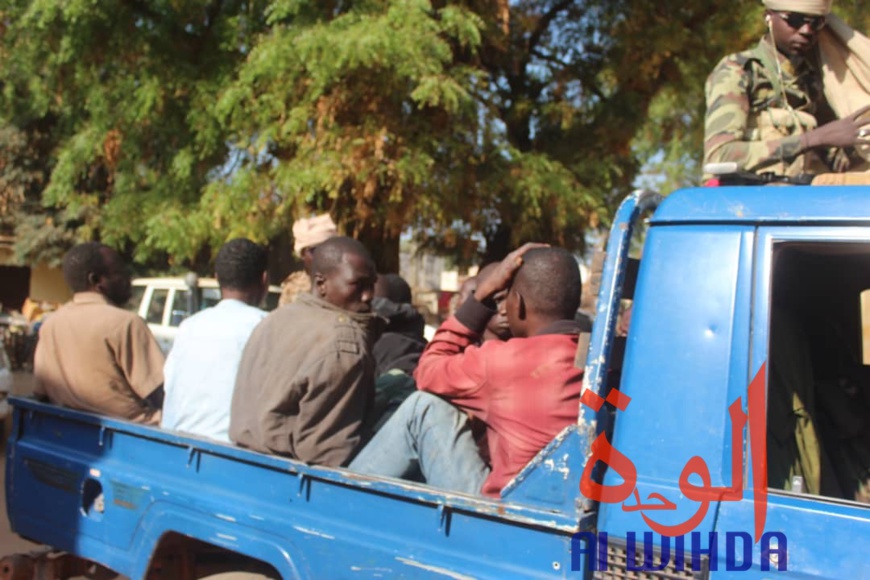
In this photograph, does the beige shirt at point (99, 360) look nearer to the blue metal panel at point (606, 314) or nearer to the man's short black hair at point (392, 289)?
the man's short black hair at point (392, 289)

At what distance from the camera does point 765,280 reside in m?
1.88

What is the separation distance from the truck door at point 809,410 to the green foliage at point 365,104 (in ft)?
17.7

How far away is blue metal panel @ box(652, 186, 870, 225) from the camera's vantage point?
1.81 meters

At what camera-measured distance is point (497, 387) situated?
2326 millimetres

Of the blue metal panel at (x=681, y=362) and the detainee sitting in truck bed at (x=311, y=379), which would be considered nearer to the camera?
the blue metal panel at (x=681, y=362)

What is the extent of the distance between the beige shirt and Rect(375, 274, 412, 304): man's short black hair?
4.28ft

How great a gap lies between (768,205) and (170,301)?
923 centimetres

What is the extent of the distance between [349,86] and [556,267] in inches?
230

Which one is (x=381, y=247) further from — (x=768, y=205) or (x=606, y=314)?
(x=768, y=205)

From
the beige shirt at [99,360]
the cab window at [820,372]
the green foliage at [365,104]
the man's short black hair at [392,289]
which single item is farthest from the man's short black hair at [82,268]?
the green foliage at [365,104]

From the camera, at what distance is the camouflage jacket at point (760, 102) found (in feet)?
8.89

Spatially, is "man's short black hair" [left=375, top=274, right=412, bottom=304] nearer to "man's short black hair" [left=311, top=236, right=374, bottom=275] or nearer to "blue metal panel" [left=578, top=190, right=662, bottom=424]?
"man's short black hair" [left=311, top=236, right=374, bottom=275]

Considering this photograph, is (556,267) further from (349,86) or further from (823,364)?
(349,86)

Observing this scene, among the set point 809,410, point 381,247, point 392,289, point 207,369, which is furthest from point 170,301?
point 809,410
